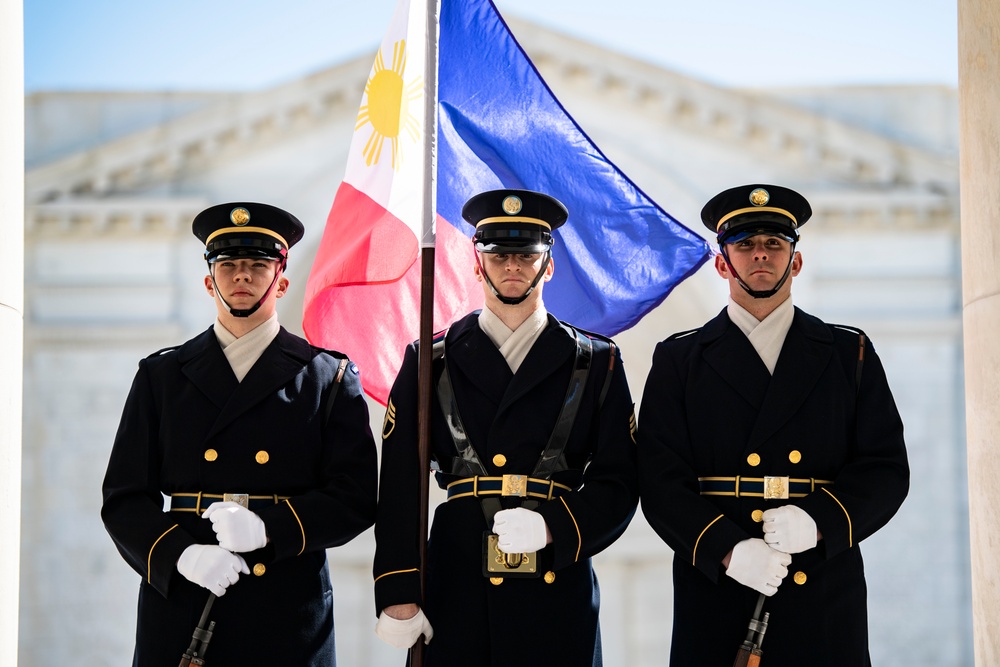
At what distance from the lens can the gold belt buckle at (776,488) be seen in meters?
4.35

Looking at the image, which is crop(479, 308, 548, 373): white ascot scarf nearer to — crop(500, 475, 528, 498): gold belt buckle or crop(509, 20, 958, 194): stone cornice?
crop(500, 475, 528, 498): gold belt buckle

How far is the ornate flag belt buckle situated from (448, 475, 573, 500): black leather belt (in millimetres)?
171

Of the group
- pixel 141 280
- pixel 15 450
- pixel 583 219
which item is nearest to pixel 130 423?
pixel 15 450

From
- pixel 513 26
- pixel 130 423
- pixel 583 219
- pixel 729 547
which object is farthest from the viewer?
pixel 513 26

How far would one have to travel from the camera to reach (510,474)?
444 centimetres

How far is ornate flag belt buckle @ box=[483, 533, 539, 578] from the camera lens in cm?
433

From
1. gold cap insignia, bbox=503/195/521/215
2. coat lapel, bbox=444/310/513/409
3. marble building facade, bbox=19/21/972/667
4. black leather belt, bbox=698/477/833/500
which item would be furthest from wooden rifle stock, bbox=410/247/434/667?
marble building facade, bbox=19/21/972/667

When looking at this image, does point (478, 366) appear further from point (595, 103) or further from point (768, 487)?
point (595, 103)

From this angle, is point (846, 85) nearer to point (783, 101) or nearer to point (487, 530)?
point (783, 101)

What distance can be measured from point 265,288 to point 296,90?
10938 mm

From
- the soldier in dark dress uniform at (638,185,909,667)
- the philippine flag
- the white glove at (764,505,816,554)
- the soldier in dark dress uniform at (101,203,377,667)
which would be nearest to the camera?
the white glove at (764,505,816,554)

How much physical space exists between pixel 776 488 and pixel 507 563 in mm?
954

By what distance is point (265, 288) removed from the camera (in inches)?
186

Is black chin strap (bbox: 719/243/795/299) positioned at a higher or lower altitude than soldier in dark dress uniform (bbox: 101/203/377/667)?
higher
